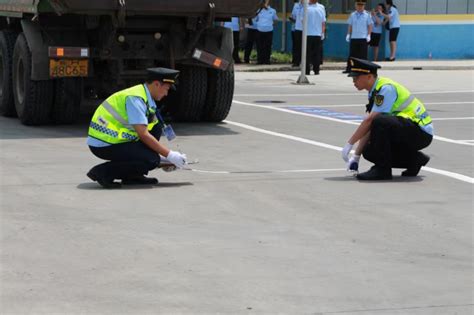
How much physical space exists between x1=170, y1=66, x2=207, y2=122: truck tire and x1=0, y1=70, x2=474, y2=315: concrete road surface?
1.66 m

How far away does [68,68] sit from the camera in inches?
615

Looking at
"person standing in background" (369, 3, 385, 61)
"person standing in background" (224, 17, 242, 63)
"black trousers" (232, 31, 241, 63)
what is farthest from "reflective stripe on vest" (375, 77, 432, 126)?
"person standing in background" (369, 3, 385, 61)

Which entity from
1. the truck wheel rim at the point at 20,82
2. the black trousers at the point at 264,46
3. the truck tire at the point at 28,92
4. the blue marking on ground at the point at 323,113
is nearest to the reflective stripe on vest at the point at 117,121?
the truck tire at the point at 28,92

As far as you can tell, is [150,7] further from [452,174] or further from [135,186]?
[452,174]

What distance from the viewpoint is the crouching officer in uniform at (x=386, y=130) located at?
462 inches

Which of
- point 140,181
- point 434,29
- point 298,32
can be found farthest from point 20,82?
point 434,29

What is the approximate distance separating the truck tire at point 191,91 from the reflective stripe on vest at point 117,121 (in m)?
5.63

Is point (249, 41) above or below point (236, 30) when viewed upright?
below

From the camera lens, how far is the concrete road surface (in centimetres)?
708

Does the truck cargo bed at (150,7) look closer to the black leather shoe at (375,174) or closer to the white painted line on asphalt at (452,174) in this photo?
the white painted line on asphalt at (452,174)

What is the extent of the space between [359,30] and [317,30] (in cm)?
103

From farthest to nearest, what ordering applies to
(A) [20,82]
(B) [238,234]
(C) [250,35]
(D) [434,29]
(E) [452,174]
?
1. (D) [434,29]
2. (C) [250,35]
3. (A) [20,82]
4. (E) [452,174]
5. (B) [238,234]

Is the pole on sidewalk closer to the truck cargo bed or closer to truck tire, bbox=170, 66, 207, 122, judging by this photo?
truck tire, bbox=170, 66, 207, 122

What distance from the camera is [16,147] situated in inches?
557
